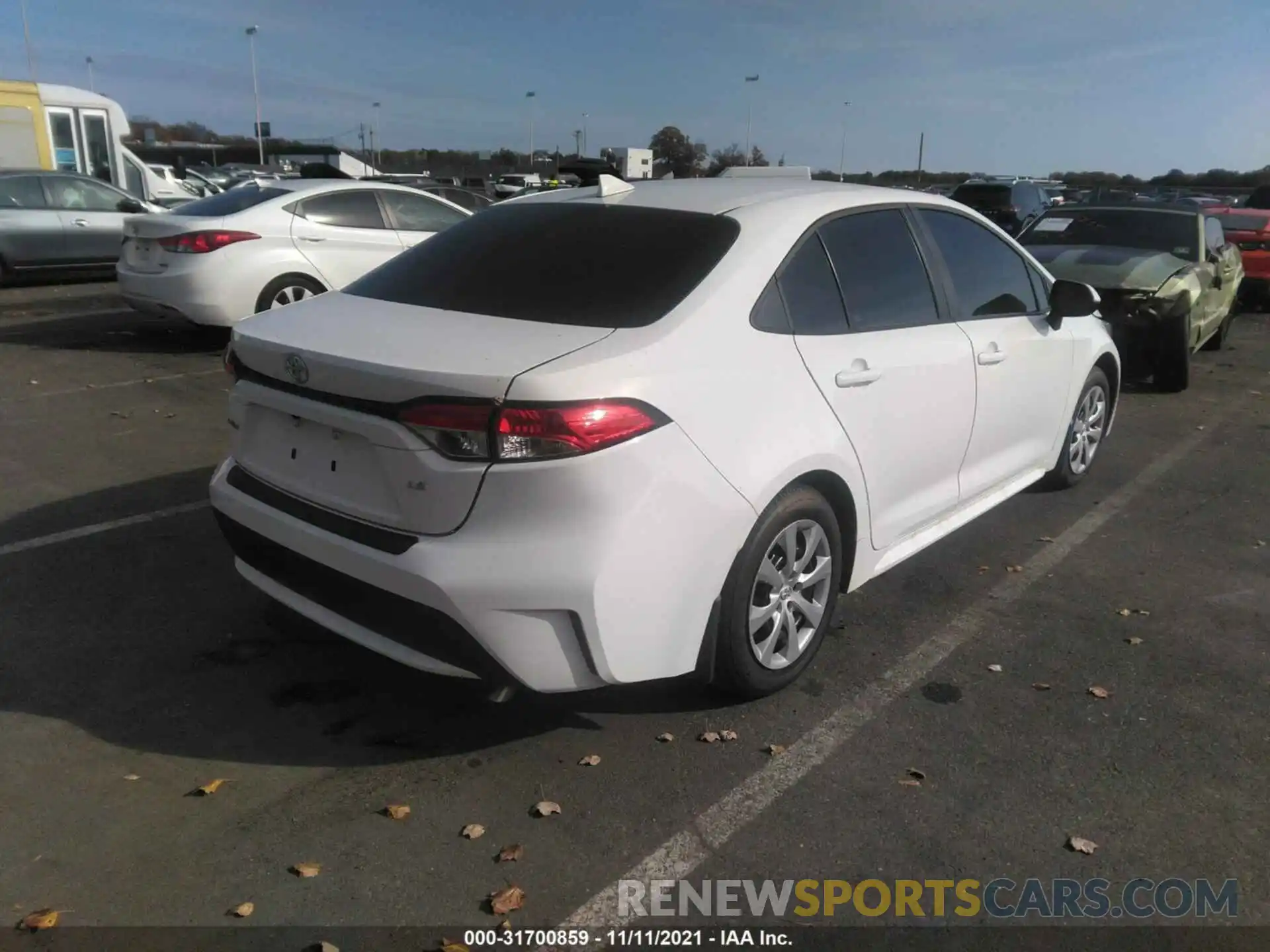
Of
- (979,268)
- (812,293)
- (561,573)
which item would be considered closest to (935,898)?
(561,573)

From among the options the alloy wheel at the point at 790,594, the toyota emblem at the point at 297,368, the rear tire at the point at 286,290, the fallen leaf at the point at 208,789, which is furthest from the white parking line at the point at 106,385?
the alloy wheel at the point at 790,594

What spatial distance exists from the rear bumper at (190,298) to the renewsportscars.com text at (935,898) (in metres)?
7.48

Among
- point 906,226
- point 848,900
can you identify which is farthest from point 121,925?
point 906,226

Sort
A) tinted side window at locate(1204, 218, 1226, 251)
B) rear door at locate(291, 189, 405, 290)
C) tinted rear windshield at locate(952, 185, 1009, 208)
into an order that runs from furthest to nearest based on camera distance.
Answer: tinted rear windshield at locate(952, 185, 1009, 208) < tinted side window at locate(1204, 218, 1226, 251) < rear door at locate(291, 189, 405, 290)

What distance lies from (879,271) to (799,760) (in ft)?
6.30

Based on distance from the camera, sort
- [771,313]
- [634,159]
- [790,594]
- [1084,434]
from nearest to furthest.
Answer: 1. [771,313]
2. [790,594]
3. [1084,434]
4. [634,159]

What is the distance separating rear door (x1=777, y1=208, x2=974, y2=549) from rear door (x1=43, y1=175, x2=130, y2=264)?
1263 cm

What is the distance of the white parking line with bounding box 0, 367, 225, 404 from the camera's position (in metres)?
7.61

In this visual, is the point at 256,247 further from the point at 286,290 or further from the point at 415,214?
the point at 415,214

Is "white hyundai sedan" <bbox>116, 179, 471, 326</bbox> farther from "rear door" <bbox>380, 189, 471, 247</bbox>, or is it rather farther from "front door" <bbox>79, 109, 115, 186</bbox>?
"front door" <bbox>79, 109, 115, 186</bbox>

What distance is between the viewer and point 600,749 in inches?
130

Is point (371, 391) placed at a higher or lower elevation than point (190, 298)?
higher

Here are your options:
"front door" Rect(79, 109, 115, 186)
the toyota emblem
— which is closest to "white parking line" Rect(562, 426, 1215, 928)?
the toyota emblem

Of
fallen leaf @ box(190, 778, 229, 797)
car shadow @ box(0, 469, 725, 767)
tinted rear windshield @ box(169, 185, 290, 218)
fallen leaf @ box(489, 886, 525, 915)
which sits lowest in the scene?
fallen leaf @ box(489, 886, 525, 915)
